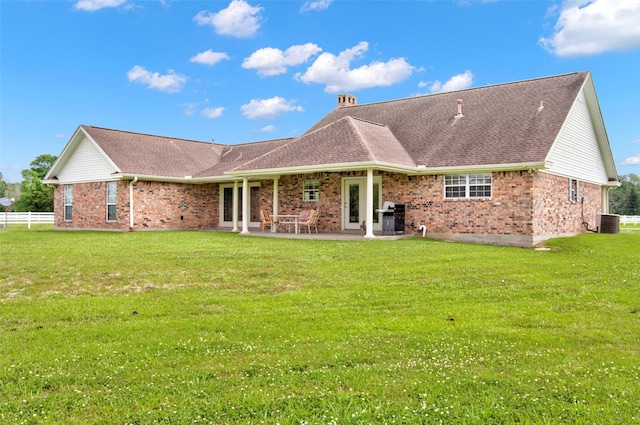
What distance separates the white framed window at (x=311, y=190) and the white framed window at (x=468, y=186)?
532 centimetres

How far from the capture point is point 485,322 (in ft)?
21.9

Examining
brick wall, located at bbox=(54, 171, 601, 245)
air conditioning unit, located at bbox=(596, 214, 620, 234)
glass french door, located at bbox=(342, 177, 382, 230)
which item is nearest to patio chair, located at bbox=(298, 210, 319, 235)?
brick wall, located at bbox=(54, 171, 601, 245)

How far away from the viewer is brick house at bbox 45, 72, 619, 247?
17219 mm

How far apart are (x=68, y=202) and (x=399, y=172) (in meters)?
17.5

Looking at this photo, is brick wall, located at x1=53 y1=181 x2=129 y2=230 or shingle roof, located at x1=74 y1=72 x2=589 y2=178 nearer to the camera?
shingle roof, located at x1=74 y1=72 x2=589 y2=178

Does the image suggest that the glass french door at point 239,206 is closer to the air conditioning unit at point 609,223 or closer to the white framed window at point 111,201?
the white framed window at point 111,201

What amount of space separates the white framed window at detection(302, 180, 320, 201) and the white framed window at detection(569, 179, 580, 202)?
9708mm

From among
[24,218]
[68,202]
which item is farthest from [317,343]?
[24,218]

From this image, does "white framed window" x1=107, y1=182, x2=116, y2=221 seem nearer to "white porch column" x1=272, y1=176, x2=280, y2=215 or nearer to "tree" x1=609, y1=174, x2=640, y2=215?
"white porch column" x1=272, y1=176, x2=280, y2=215

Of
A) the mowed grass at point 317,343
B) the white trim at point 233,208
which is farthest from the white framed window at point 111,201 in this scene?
the mowed grass at point 317,343

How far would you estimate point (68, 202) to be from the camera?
87.3 ft

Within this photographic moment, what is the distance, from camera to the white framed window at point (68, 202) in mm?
26453

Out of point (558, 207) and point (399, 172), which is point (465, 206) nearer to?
point (399, 172)

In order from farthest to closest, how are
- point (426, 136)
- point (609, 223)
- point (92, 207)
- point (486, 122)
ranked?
point (92, 207), point (609, 223), point (426, 136), point (486, 122)
